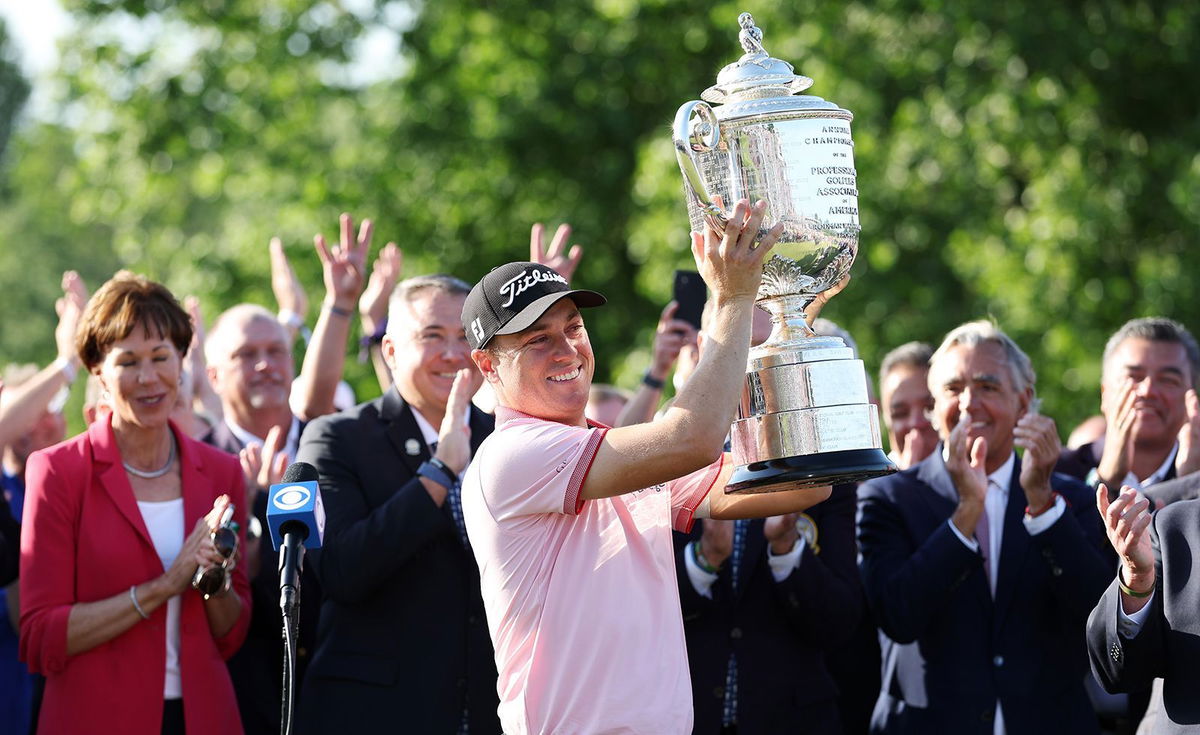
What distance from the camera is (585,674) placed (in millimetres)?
4086

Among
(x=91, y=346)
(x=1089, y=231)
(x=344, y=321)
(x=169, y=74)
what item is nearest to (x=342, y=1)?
(x=169, y=74)

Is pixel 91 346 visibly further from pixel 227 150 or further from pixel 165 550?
pixel 227 150

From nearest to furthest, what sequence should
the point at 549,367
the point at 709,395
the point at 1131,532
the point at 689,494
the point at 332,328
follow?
the point at 709,395, the point at 549,367, the point at 689,494, the point at 1131,532, the point at 332,328

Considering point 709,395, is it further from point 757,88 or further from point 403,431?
point 403,431

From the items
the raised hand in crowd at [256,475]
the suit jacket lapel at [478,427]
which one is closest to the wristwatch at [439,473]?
the suit jacket lapel at [478,427]

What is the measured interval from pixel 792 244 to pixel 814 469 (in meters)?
0.61

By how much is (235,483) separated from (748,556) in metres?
2.03

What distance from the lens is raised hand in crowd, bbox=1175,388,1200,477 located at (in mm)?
6414

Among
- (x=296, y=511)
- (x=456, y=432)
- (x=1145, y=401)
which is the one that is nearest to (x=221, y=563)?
(x=456, y=432)

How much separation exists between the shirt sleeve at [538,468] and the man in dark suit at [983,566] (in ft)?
7.65

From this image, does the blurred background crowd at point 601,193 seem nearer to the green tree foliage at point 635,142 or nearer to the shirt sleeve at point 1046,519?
the green tree foliage at point 635,142

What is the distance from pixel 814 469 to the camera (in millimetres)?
4145

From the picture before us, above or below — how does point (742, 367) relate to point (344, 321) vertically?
below

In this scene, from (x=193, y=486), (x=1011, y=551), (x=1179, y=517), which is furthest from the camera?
(x=1011, y=551)
